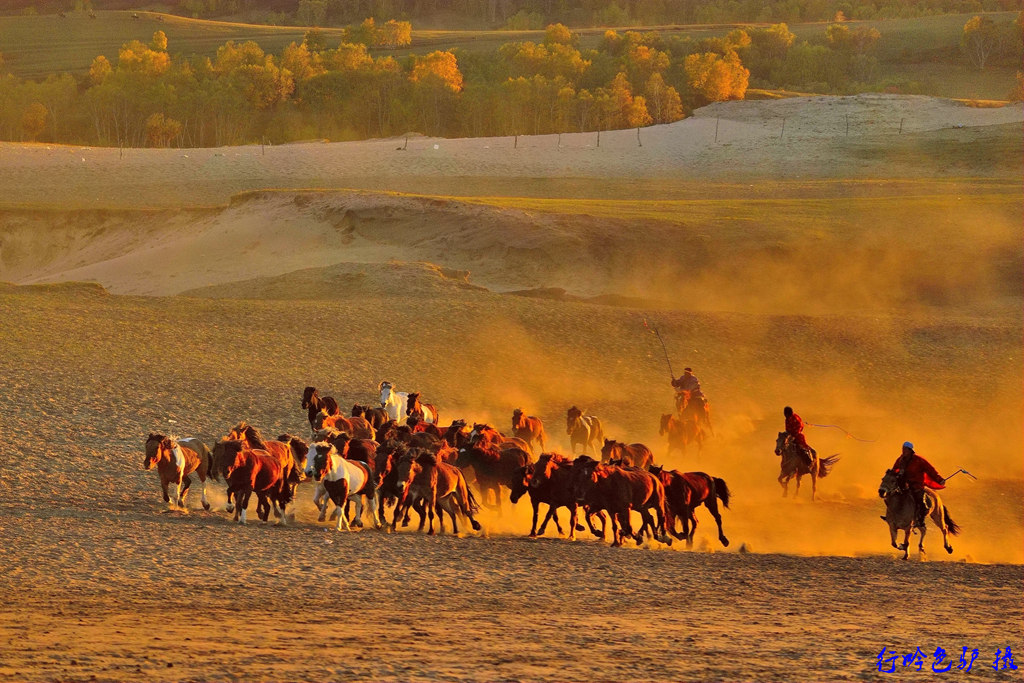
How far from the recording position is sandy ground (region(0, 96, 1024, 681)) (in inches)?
526

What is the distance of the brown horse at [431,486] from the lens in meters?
19.2

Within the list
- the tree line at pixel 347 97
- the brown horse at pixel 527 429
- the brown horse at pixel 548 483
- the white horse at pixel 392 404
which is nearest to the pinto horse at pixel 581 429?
the brown horse at pixel 527 429

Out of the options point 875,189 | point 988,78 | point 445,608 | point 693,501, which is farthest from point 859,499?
point 988,78

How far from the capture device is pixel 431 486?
63.7 feet

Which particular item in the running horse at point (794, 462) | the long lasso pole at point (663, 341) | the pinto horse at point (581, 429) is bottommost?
the running horse at point (794, 462)

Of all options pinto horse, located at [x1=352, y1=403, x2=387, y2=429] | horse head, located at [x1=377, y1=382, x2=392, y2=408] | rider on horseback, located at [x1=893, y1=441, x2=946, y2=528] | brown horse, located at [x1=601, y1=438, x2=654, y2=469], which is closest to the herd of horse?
rider on horseback, located at [x1=893, y1=441, x2=946, y2=528]

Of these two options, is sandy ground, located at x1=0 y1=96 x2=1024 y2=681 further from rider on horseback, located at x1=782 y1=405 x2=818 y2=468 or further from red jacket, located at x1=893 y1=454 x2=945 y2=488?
red jacket, located at x1=893 y1=454 x2=945 y2=488

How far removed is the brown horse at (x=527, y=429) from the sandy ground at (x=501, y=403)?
284cm

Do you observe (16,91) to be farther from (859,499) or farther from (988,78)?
(859,499)

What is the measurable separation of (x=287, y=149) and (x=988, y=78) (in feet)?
381

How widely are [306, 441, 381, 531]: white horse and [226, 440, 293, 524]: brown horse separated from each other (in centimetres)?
64

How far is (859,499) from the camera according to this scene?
25750mm

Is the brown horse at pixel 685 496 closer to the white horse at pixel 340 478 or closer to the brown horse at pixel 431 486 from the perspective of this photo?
the brown horse at pixel 431 486

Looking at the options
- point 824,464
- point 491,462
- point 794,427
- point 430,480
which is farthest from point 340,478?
point 824,464
